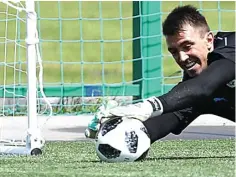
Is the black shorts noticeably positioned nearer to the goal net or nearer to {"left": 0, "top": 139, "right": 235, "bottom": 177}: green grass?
{"left": 0, "top": 139, "right": 235, "bottom": 177}: green grass

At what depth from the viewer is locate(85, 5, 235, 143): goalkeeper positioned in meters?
4.79

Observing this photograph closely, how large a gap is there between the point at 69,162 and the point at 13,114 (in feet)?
9.50

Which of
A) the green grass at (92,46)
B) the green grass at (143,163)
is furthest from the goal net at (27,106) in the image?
the green grass at (92,46)

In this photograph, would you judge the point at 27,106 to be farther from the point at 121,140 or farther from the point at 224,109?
the point at 224,109

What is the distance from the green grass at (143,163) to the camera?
476 cm

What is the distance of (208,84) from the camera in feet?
15.8

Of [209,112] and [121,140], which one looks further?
[209,112]

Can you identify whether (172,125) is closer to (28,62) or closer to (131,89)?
(28,62)

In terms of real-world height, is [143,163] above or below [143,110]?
below

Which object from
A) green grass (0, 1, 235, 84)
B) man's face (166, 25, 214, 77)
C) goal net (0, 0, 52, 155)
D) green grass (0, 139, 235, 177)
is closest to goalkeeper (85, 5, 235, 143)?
man's face (166, 25, 214, 77)

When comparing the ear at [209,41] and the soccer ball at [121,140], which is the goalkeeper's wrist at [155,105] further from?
the ear at [209,41]

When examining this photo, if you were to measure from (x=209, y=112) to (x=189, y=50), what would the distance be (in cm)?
53

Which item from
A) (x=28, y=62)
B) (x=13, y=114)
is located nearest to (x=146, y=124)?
(x=28, y=62)

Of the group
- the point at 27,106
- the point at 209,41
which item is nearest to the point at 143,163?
the point at 209,41
